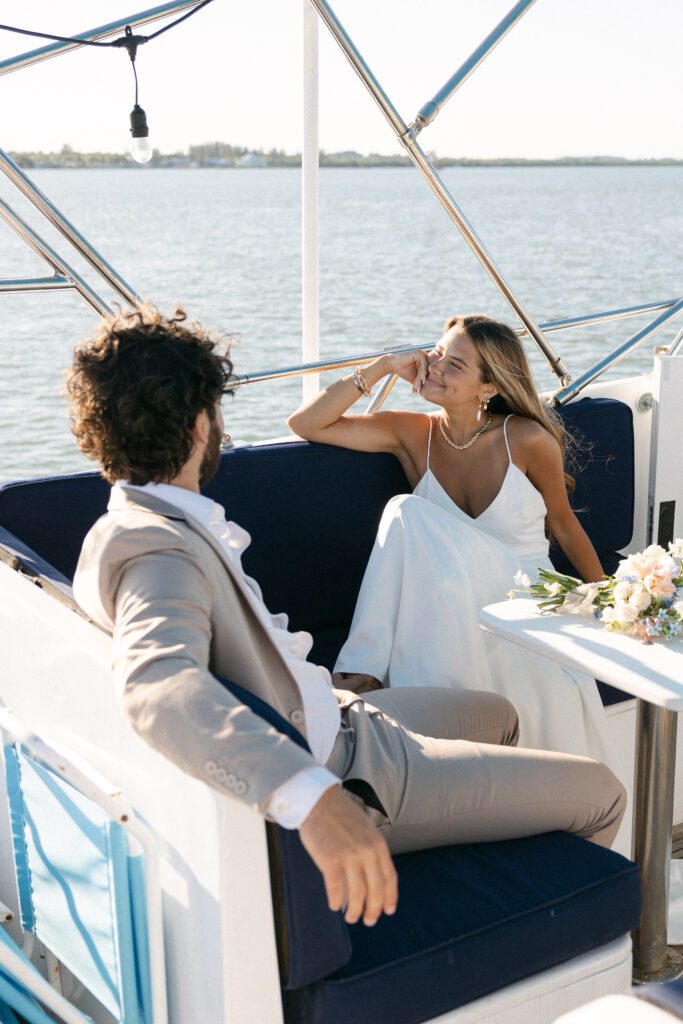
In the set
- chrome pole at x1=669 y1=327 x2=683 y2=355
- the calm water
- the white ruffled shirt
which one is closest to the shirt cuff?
the white ruffled shirt

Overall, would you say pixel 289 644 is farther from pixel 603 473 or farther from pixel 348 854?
pixel 603 473

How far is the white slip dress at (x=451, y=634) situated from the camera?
2.30 metres

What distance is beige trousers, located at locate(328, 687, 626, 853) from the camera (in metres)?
1.65

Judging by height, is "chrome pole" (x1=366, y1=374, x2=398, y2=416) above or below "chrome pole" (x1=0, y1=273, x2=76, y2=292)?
below

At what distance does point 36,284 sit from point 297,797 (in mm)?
1578

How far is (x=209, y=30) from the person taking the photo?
3127 centimetres

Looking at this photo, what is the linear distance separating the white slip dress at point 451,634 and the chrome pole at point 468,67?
1027 millimetres

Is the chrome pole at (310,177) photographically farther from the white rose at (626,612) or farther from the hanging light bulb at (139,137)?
the white rose at (626,612)

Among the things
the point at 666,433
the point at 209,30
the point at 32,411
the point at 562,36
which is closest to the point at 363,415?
the point at 666,433

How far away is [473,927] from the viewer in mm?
1566

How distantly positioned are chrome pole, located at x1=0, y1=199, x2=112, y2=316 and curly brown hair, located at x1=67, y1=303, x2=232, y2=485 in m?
0.99

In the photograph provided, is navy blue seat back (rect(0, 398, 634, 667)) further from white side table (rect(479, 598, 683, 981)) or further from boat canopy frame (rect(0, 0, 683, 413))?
white side table (rect(479, 598, 683, 981))

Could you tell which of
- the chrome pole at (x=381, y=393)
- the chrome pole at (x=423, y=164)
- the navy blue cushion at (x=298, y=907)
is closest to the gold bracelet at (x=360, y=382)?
the chrome pole at (x=381, y=393)

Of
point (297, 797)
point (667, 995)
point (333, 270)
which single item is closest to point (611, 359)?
point (667, 995)
